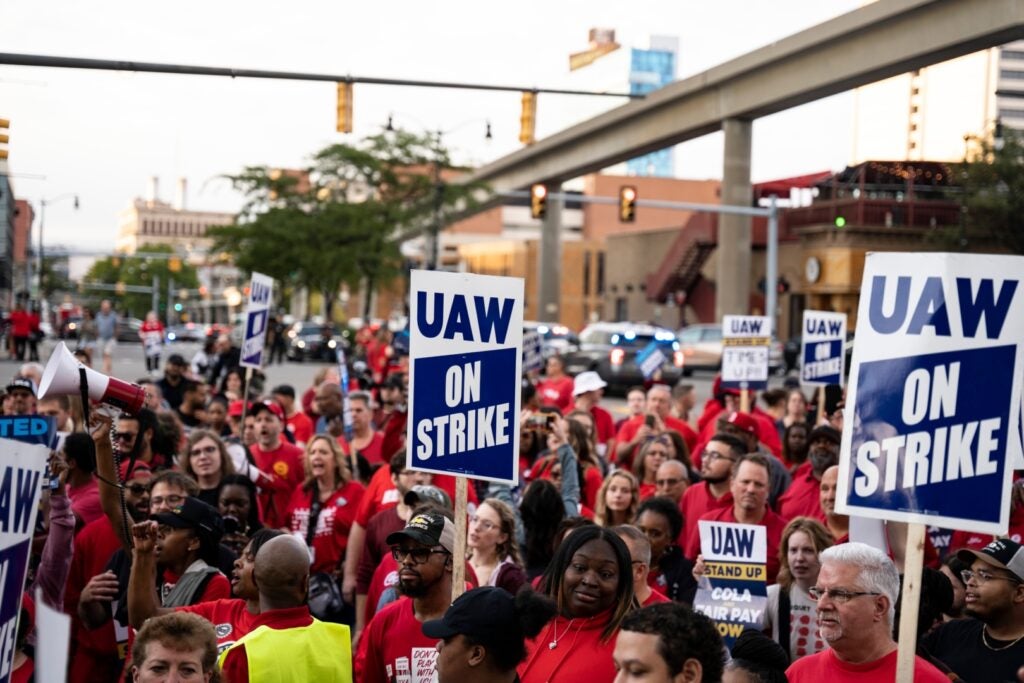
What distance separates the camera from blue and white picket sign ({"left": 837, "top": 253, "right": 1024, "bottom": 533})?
4680 millimetres

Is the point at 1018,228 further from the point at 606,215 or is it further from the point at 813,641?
the point at 606,215

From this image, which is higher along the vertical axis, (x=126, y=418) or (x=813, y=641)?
(x=126, y=418)

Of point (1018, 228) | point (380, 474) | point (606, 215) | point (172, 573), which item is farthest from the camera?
point (606, 215)

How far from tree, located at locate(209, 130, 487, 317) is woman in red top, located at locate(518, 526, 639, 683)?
5257 centimetres

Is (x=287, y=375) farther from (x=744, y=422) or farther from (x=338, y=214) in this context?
(x=744, y=422)

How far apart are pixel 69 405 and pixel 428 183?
49752mm

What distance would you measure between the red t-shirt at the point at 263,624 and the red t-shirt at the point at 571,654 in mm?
863

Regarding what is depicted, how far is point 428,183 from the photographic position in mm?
60812

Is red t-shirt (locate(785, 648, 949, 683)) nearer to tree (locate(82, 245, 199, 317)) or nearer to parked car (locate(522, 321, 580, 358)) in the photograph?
parked car (locate(522, 321, 580, 358))

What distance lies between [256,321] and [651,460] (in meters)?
4.70

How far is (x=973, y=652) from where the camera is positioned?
19.0 ft

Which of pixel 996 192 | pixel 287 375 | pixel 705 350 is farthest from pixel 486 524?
pixel 996 192

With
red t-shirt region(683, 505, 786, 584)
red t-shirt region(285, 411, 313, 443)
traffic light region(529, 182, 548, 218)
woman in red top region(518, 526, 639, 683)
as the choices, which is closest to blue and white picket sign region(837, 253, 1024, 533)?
woman in red top region(518, 526, 639, 683)

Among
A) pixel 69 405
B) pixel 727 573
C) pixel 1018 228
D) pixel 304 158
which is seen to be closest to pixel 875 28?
pixel 1018 228
